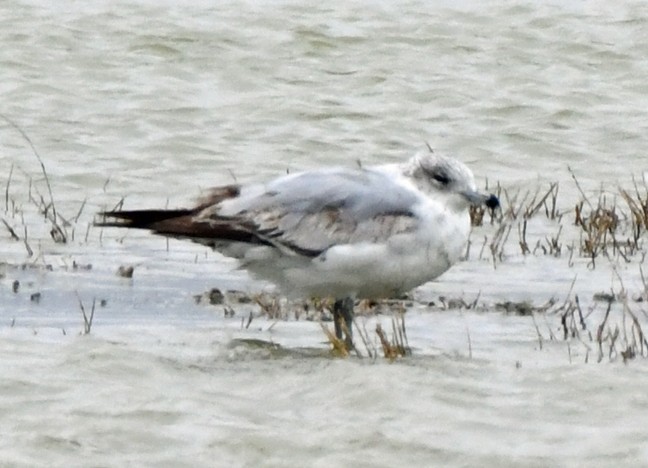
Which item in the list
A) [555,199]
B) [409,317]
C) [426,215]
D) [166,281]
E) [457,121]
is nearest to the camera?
[426,215]

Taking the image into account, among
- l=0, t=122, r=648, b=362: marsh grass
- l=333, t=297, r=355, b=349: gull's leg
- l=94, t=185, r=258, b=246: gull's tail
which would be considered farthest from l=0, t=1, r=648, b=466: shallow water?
l=94, t=185, r=258, b=246: gull's tail

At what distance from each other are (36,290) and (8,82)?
23.0ft

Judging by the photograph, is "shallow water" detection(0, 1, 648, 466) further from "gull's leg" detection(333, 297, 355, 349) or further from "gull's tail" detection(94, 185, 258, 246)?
"gull's tail" detection(94, 185, 258, 246)

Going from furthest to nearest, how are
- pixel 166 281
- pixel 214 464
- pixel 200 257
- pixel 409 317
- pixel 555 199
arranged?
pixel 555 199 → pixel 200 257 → pixel 166 281 → pixel 409 317 → pixel 214 464

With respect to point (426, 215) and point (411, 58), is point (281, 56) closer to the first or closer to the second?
point (411, 58)

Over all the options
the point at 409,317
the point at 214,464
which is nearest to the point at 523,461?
the point at 214,464

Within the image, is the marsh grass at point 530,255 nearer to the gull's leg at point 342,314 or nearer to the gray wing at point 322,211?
the gull's leg at point 342,314

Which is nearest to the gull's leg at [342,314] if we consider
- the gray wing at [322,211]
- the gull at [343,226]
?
the gull at [343,226]

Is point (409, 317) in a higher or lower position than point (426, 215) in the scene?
lower

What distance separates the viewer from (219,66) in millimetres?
17453

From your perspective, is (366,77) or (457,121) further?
(366,77)

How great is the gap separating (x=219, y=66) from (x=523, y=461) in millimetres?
11355

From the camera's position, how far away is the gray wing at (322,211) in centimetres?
870

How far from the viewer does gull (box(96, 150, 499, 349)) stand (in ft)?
28.2
